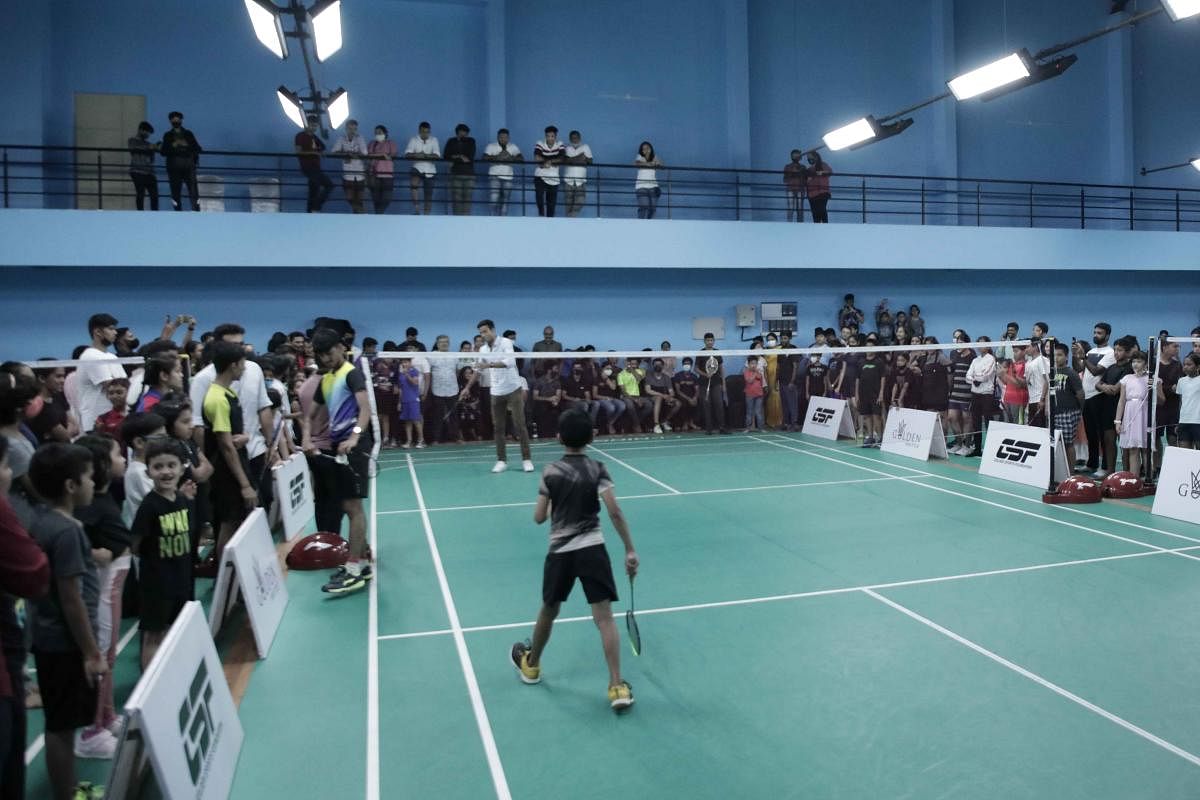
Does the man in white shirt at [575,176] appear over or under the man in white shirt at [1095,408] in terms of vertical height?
over

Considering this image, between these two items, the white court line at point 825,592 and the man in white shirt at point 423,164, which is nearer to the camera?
the white court line at point 825,592

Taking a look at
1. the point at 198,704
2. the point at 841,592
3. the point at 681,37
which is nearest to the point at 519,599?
the point at 841,592

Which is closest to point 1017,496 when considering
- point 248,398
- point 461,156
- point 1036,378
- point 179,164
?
point 1036,378

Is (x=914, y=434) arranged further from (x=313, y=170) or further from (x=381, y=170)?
(x=313, y=170)

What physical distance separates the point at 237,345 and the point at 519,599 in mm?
2947

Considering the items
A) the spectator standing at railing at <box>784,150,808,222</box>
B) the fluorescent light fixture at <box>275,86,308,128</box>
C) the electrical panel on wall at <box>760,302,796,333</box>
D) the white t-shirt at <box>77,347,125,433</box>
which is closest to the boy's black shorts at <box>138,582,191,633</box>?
the white t-shirt at <box>77,347,125,433</box>

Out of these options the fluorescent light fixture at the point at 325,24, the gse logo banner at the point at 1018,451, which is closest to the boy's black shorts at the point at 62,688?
the fluorescent light fixture at the point at 325,24

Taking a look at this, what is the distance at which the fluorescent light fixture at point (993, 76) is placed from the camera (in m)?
13.2

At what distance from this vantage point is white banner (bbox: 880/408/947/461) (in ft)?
46.0

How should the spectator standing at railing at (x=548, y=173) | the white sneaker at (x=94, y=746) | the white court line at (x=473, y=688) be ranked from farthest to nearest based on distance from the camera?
the spectator standing at railing at (x=548, y=173), the white sneaker at (x=94, y=746), the white court line at (x=473, y=688)

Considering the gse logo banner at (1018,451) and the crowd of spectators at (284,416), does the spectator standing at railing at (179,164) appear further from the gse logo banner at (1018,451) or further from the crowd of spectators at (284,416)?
the gse logo banner at (1018,451)

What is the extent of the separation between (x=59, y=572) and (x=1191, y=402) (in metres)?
11.9

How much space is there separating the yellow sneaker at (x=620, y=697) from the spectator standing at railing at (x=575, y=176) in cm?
1431

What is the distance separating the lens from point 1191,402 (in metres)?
10.7
